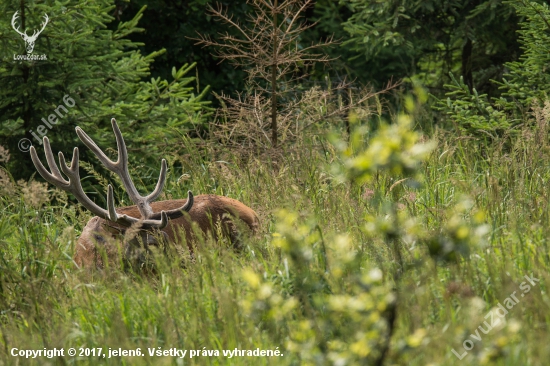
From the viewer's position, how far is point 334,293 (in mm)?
3547

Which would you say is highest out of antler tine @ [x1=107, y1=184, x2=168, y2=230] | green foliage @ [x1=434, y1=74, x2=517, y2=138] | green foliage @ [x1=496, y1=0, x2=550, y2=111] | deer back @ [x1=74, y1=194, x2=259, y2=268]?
green foliage @ [x1=496, y1=0, x2=550, y2=111]

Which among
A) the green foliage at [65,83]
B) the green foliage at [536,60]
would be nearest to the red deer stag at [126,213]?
the green foliage at [65,83]

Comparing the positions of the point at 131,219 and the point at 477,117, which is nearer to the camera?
the point at 131,219

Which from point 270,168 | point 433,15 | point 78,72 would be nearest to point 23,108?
point 78,72

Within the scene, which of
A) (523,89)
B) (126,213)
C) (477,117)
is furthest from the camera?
(523,89)

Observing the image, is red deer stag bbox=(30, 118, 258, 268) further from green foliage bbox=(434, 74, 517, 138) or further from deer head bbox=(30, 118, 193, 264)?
green foliage bbox=(434, 74, 517, 138)

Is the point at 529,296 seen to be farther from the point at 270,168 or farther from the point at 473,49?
the point at 473,49

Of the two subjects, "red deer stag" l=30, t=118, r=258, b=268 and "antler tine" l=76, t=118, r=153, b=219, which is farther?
"antler tine" l=76, t=118, r=153, b=219

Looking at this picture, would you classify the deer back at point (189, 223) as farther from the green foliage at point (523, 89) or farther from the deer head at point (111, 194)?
the green foliage at point (523, 89)

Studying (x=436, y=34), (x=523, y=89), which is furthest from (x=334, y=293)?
(x=436, y=34)

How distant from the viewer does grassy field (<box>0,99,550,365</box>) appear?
2957 mm

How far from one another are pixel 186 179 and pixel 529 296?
3.96 m

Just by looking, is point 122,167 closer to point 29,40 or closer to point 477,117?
point 29,40

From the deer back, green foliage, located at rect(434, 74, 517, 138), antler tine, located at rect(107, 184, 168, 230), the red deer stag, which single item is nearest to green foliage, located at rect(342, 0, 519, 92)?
green foliage, located at rect(434, 74, 517, 138)
